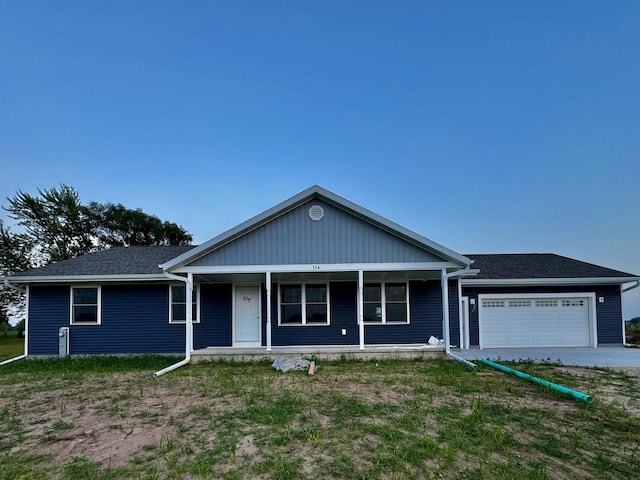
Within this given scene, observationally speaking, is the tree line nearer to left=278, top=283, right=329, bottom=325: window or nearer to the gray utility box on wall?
the gray utility box on wall

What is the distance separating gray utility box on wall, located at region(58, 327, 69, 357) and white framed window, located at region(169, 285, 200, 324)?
3221 millimetres

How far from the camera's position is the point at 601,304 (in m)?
13.1

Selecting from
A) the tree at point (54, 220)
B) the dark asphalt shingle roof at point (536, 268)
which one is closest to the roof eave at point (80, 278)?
the dark asphalt shingle roof at point (536, 268)

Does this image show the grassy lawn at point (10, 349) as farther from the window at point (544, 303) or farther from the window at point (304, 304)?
the window at point (544, 303)

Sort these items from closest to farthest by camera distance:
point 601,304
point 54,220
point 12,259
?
point 601,304 → point 12,259 → point 54,220

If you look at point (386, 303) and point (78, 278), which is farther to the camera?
point (386, 303)

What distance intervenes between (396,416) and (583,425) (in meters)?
2.32

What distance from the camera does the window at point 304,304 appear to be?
1209cm

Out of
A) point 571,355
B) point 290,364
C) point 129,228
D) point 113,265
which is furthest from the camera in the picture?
point 129,228

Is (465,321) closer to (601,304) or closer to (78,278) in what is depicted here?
(601,304)

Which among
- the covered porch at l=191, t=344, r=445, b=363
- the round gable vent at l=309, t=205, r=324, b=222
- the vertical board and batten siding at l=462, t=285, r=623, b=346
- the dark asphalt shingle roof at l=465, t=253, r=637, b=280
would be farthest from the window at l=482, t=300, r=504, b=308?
the round gable vent at l=309, t=205, r=324, b=222

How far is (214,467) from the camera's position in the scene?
3.66 m

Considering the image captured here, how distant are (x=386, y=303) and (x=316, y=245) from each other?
3.44 m

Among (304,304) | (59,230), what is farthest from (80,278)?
(59,230)
